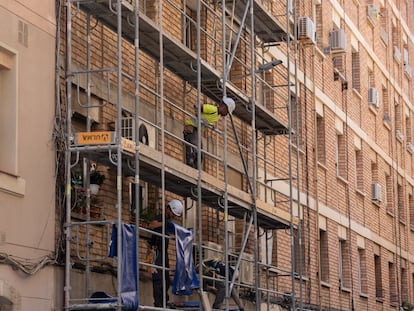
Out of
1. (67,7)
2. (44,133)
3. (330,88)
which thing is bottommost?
(44,133)

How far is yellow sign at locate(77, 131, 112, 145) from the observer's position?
49.8ft

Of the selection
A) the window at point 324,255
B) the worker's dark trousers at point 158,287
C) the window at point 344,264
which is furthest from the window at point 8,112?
the window at point 344,264

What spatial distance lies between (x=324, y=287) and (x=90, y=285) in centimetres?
1309

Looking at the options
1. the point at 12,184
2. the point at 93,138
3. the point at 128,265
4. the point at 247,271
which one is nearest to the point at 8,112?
the point at 12,184

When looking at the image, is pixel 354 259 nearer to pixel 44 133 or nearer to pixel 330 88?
pixel 330 88

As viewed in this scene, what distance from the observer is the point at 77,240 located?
51.0 feet

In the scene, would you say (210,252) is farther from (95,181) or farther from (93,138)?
(93,138)

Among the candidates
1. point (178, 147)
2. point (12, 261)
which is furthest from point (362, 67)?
point (12, 261)

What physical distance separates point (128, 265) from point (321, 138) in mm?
14559

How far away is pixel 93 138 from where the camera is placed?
50.0ft

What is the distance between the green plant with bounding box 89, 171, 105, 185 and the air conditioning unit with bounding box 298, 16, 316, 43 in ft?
37.6

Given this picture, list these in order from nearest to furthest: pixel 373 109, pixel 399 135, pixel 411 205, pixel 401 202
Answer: pixel 373 109 < pixel 399 135 < pixel 401 202 < pixel 411 205

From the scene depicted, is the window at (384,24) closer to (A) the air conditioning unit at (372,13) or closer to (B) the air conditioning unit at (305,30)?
(A) the air conditioning unit at (372,13)

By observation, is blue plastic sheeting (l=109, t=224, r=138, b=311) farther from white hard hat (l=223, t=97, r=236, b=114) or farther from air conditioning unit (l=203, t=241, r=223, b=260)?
air conditioning unit (l=203, t=241, r=223, b=260)
